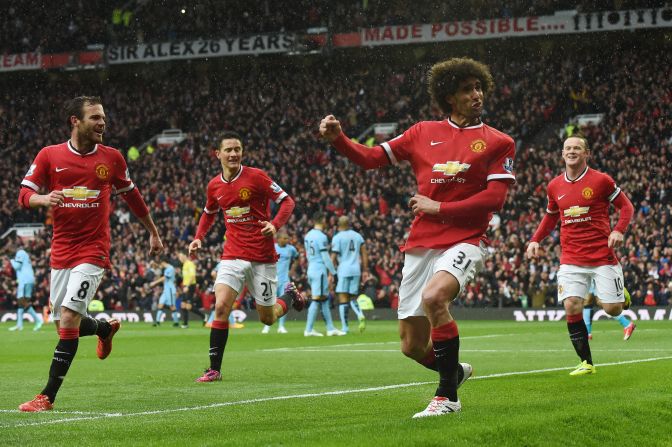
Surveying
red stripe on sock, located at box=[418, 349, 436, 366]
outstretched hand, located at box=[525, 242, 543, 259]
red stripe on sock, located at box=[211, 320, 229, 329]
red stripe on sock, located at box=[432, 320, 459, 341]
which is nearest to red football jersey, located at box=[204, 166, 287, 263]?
red stripe on sock, located at box=[211, 320, 229, 329]

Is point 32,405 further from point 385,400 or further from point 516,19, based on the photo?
point 516,19

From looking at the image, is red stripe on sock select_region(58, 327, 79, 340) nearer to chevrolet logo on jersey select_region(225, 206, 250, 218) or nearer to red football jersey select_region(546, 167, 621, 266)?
chevrolet logo on jersey select_region(225, 206, 250, 218)

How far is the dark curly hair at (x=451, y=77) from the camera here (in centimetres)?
798

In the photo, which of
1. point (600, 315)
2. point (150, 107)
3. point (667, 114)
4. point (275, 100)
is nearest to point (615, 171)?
point (667, 114)

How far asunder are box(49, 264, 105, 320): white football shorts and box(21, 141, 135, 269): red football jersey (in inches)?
2.5

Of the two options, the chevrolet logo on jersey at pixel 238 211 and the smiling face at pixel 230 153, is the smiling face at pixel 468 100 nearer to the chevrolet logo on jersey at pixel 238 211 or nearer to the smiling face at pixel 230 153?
the smiling face at pixel 230 153

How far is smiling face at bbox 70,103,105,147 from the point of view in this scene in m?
9.30

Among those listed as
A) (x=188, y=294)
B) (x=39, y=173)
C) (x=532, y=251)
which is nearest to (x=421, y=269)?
(x=39, y=173)

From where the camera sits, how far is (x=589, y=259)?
12.3 meters

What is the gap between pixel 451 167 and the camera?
7.83m

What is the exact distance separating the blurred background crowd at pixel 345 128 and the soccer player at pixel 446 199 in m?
22.4

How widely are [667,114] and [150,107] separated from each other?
23.0 m

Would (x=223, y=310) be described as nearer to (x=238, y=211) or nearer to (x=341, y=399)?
(x=238, y=211)

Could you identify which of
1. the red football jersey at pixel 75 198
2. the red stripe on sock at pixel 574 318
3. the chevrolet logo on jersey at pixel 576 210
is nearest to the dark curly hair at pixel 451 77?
the red football jersey at pixel 75 198
